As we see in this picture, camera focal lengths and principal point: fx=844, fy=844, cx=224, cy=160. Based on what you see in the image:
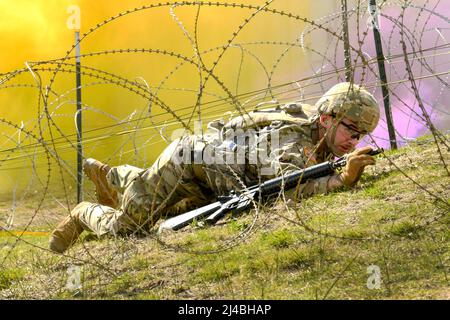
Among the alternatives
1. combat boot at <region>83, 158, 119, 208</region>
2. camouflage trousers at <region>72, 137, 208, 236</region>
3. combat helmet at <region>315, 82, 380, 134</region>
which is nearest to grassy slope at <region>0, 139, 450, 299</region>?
camouflage trousers at <region>72, 137, 208, 236</region>

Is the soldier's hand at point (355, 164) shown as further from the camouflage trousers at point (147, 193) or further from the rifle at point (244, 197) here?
the camouflage trousers at point (147, 193)

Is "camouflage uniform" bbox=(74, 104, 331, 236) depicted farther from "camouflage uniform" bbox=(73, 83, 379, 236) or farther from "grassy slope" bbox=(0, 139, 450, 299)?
"grassy slope" bbox=(0, 139, 450, 299)

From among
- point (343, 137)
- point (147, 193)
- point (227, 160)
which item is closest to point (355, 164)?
point (343, 137)

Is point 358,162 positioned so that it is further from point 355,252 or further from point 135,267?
point 135,267

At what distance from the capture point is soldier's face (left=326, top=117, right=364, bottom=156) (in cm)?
810

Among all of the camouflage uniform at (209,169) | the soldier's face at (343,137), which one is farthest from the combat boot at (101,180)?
the soldier's face at (343,137)

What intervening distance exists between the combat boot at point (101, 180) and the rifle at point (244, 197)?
1.21 m

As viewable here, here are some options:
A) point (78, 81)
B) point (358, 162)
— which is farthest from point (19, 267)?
point (78, 81)

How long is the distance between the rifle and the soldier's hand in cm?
6

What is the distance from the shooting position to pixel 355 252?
6.15 meters

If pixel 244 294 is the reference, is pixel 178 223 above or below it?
above

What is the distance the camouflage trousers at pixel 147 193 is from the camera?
27.9 feet

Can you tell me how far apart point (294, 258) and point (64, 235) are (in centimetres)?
346
